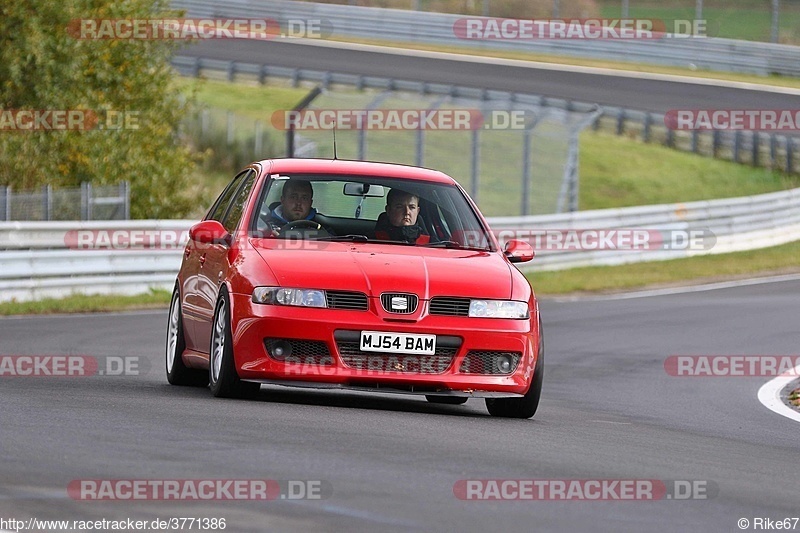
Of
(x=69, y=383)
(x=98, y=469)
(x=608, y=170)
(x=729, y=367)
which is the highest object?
(x=98, y=469)

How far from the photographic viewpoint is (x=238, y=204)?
10711 millimetres

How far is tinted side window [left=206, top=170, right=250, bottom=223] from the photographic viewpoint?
11188 mm

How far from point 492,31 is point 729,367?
33.0 metres

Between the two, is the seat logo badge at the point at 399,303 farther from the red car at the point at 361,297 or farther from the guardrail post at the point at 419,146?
the guardrail post at the point at 419,146

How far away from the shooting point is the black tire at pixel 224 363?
9.42m

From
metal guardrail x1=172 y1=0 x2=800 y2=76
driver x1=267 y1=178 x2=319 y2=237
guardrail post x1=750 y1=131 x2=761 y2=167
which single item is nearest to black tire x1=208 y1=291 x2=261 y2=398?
driver x1=267 y1=178 x2=319 y2=237

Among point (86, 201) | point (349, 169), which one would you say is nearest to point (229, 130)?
point (86, 201)

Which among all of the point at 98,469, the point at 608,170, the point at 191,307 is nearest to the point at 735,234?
the point at 608,170

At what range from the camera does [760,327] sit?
19281mm

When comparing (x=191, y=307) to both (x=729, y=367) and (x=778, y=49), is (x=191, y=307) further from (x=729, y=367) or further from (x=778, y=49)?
(x=778, y=49)

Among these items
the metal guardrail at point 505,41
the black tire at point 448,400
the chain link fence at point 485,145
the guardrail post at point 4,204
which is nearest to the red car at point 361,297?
the black tire at point 448,400

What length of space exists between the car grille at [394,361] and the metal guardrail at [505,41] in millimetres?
37405

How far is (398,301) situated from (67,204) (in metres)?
13.4

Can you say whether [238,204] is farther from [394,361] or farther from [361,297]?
[394,361]
